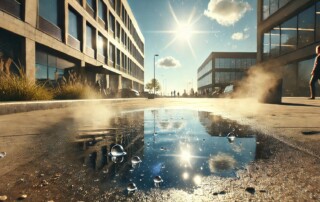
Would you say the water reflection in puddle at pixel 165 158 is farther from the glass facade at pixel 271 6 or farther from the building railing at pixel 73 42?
the glass facade at pixel 271 6

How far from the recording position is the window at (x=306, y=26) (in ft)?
63.0

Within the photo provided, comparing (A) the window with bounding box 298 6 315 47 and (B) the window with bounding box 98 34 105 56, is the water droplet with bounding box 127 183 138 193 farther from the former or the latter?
(B) the window with bounding box 98 34 105 56

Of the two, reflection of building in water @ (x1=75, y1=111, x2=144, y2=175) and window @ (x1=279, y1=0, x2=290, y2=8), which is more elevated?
window @ (x1=279, y1=0, x2=290, y2=8)

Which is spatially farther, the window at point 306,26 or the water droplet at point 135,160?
the window at point 306,26

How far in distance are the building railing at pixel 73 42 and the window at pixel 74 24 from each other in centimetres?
42

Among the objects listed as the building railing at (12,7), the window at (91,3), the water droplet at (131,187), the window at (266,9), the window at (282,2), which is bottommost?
the water droplet at (131,187)

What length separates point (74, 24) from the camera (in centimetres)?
1822

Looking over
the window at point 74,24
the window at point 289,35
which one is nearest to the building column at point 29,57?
the window at point 74,24

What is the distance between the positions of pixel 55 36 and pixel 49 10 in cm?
153

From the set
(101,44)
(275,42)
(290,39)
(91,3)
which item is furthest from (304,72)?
(91,3)

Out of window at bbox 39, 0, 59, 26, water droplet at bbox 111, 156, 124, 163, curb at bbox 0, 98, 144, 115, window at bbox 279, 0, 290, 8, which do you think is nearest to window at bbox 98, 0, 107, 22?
window at bbox 39, 0, 59, 26

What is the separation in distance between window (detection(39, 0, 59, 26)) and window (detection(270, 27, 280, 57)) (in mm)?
20801

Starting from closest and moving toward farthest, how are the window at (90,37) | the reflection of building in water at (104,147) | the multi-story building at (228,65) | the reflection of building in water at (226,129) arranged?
1. the reflection of building in water at (104,147)
2. the reflection of building in water at (226,129)
3. the window at (90,37)
4. the multi-story building at (228,65)

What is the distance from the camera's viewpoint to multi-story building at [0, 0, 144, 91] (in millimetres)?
10977
